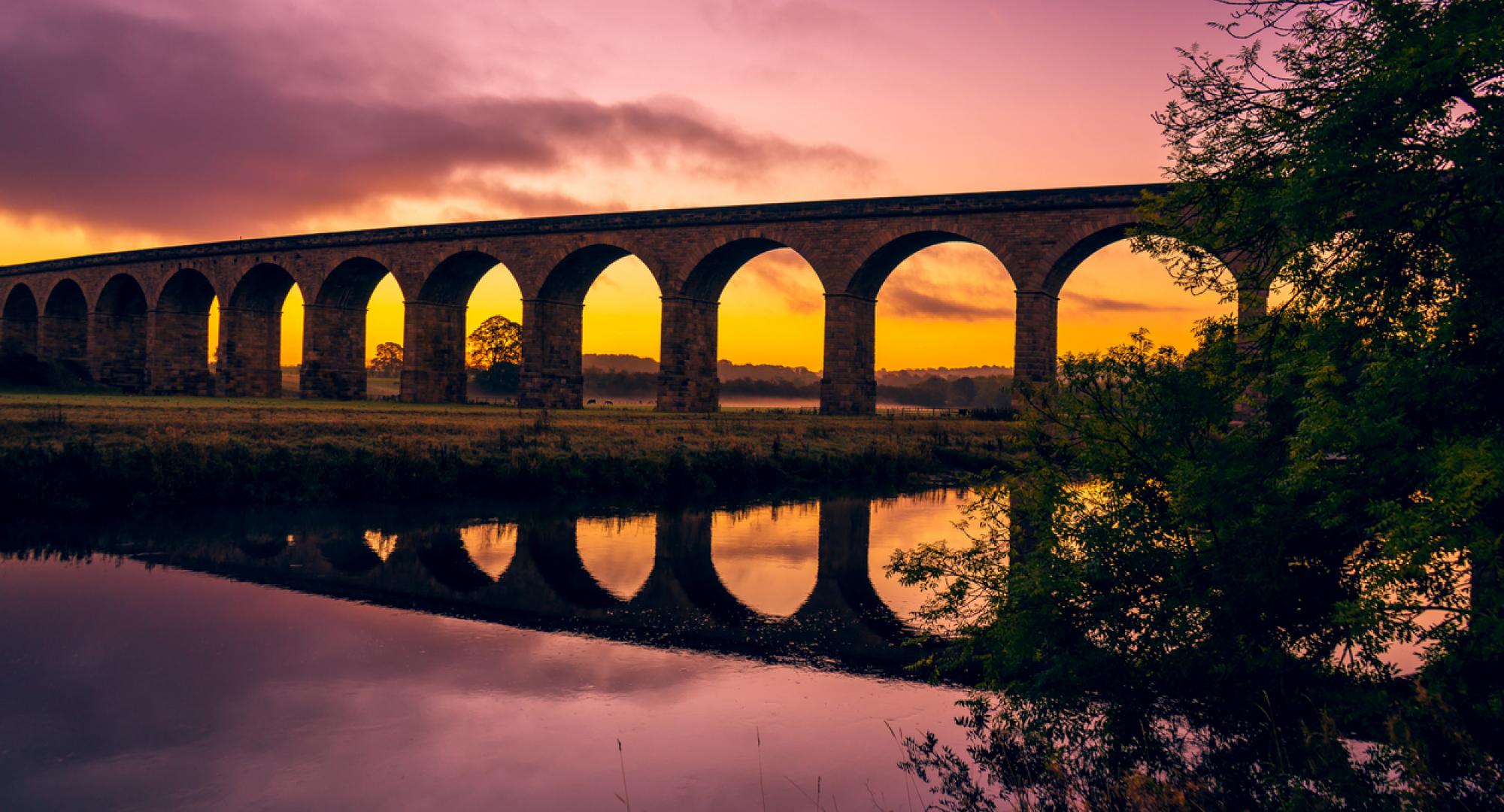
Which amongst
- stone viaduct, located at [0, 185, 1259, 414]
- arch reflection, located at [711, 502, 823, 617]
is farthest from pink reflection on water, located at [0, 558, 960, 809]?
stone viaduct, located at [0, 185, 1259, 414]

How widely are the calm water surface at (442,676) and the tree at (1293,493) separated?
127cm

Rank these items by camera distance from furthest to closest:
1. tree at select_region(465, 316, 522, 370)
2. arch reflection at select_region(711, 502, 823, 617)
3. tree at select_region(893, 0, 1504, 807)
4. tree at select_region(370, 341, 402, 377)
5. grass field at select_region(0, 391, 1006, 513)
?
tree at select_region(370, 341, 402, 377)
tree at select_region(465, 316, 522, 370)
grass field at select_region(0, 391, 1006, 513)
arch reflection at select_region(711, 502, 823, 617)
tree at select_region(893, 0, 1504, 807)

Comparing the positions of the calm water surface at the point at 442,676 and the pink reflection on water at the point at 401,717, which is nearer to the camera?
the pink reflection on water at the point at 401,717

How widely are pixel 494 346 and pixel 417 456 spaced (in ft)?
152

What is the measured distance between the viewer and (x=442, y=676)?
793cm

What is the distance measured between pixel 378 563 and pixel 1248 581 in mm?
9889

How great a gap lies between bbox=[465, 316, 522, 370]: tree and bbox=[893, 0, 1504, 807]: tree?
5806 cm

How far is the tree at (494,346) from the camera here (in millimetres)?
63125

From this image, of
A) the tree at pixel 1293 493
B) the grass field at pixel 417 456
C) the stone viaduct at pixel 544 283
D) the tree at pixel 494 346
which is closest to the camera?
the tree at pixel 1293 493

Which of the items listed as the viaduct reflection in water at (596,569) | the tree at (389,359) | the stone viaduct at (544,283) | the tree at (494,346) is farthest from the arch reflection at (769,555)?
the tree at (389,359)

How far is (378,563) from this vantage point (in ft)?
40.9

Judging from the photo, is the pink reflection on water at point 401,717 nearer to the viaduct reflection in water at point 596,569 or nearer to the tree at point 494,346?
the viaduct reflection in water at point 596,569

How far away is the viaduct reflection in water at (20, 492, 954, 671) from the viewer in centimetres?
990

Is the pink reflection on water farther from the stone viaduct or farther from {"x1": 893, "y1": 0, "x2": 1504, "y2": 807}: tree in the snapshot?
the stone viaduct
